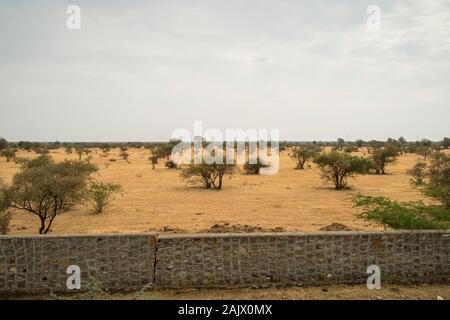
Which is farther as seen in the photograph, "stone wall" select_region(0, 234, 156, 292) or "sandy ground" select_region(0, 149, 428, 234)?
"sandy ground" select_region(0, 149, 428, 234)

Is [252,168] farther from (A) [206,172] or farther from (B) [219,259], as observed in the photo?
(B) [219,259]

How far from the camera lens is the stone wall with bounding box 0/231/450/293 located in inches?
268

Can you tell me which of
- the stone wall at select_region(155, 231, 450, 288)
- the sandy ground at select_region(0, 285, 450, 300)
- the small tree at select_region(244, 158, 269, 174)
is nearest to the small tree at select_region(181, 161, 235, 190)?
the small tree at select_region(244, 158, 269, 174)

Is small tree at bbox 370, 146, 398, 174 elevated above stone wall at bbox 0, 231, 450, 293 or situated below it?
above

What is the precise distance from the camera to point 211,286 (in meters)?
7.00

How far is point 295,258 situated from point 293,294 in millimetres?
678

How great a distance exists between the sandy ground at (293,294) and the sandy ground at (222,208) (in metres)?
7.00

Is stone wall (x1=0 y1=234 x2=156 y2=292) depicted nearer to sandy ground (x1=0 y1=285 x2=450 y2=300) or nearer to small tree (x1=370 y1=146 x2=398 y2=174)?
sandy ground (x1=0 y1=285 x2=450 y2=300)

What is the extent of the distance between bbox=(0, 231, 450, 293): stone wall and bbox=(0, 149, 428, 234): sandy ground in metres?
6.59

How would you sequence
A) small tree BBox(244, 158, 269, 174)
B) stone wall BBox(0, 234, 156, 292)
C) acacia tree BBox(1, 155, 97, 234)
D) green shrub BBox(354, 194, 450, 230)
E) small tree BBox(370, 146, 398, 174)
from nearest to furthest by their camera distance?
stone wall BBox(0, 234, 156, 292), green shrub BBox(354, 194, 450, 230), acacia tree BBox(1, 155, 97, 234), small tree BBox(244, 158, 269, 174), small tree BBox(370, 146, 398, 174)

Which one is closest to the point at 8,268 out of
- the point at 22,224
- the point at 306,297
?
the point at 306,297

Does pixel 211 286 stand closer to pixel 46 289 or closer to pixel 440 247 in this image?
pixel 46 289

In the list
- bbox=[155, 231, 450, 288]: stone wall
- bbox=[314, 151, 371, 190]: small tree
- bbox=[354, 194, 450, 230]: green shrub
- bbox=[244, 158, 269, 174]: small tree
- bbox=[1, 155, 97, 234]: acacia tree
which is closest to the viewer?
bbox=[155, 231, 450, 288]: stone wall

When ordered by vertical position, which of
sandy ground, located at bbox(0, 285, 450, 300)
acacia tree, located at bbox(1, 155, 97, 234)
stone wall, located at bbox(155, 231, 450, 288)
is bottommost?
sandy ground, located at bbox(0, 285, 450, 300)
